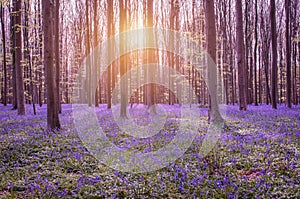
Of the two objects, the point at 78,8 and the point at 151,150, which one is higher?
the point at 78,8

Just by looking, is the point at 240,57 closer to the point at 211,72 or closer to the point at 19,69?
the point at 211,72

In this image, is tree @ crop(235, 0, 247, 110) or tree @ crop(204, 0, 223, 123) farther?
tree @ crop(235, 0, 247, 110)

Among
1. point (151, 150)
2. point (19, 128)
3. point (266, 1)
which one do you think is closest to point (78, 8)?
point (266, 1)

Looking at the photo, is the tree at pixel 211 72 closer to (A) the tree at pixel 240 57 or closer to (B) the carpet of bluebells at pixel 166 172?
(B) the carpet of bluebells at pixel 166 172

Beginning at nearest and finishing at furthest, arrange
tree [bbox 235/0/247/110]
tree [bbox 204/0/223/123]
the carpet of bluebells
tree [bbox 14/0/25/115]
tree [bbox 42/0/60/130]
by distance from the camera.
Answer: the carpet of bluebells
tree [bbox 42/0/60/130]
tree [bbox 204/0/223/123]
tree [bbox 14/0/25/115]
tree [bbox 235/0/247/110]

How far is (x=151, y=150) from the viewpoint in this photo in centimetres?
884

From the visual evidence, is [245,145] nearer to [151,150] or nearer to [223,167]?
[223,167]

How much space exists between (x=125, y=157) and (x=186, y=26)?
1522 inches

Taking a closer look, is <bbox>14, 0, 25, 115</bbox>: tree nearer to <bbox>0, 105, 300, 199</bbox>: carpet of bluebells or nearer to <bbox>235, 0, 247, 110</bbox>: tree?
<bbox>0, 105, 300, 199</bbox>: carpet of bluebells

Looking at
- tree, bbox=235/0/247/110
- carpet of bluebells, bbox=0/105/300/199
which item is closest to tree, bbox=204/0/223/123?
carpet of bluebells, bbox=0/105/300/199

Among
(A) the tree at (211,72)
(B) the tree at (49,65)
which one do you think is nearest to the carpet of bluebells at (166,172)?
(B) the tree at (49,65)

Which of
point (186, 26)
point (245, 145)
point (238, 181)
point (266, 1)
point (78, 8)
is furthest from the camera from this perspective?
Answer: point (186, 26)

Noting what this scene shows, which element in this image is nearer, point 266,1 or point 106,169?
point 106,169

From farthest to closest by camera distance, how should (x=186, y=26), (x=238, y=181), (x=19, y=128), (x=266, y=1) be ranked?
(x=186, y=26)
(x=266, y=1)
(x=19, y=128)
(x=238, y=181)
